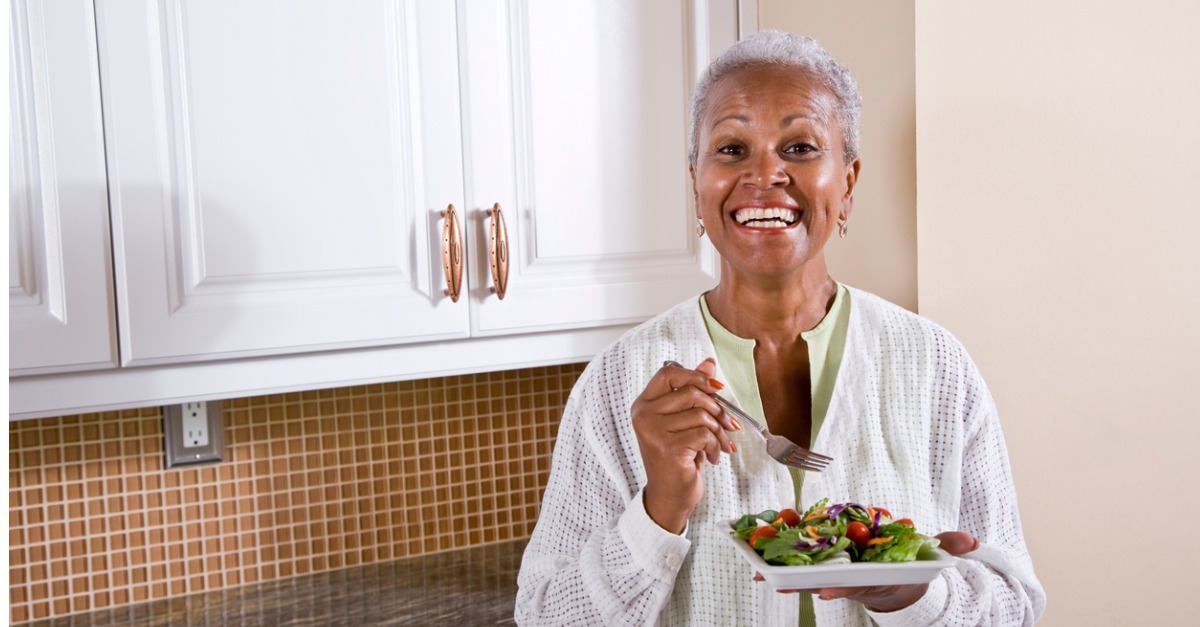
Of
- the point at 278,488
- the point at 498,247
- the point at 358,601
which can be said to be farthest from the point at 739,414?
the point at 278,488

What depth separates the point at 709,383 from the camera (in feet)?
3.06

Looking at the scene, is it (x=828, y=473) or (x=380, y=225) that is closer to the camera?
(x=828, y=473)

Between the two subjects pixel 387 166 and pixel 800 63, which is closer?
pixel 800 63

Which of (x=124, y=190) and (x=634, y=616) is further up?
(x=124, y=190)

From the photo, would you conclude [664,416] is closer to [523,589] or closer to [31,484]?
[523,589]

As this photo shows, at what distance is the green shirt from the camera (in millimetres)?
1062

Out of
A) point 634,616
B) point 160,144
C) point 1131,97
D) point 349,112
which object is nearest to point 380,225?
point 349,112

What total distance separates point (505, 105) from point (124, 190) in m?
0.51

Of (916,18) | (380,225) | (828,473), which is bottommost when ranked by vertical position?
(828,473)

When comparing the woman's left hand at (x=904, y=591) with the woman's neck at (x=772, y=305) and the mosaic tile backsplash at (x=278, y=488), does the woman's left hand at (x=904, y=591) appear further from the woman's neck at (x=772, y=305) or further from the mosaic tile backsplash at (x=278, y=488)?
the mosaic tile backsplash at (x=278, y=488)

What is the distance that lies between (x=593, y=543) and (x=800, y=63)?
0.50m

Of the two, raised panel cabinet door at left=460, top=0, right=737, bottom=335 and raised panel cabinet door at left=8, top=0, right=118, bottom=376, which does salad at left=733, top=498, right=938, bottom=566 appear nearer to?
raised panel cabinet door at left=460, top=0, right=737, bottom=335

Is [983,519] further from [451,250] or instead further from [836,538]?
[451,250]

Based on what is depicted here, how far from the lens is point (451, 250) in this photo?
147 cm
